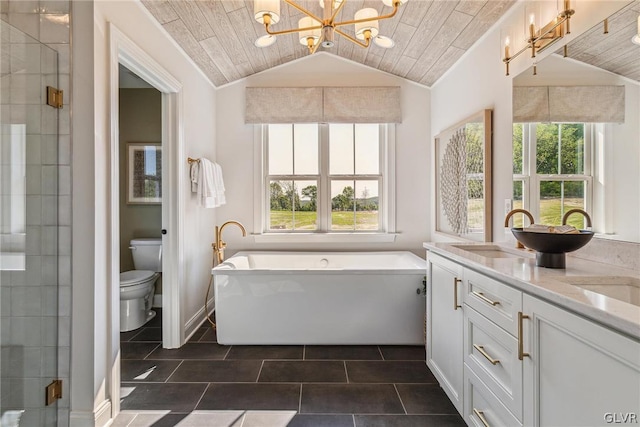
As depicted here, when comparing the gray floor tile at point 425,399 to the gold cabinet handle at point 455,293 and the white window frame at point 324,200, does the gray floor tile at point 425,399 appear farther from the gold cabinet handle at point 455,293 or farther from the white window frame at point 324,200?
the white window frame at point 324,200

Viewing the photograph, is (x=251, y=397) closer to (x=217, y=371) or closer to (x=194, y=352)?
(x=217, y=371)

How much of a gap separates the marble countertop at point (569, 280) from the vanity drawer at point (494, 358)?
0.23 meters

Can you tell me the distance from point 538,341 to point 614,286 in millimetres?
383

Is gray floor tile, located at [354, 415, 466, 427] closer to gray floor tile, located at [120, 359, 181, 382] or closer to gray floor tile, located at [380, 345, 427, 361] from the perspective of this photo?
gray floor tile, located at [380, 345, 427, 361]

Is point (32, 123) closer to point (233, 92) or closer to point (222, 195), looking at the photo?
point (222, 195)

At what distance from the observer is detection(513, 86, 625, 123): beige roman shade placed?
1.28 metres

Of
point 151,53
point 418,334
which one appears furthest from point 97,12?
point 418,334

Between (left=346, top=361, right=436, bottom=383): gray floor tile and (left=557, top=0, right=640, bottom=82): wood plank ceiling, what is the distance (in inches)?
75.6

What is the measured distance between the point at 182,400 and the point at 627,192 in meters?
2.45

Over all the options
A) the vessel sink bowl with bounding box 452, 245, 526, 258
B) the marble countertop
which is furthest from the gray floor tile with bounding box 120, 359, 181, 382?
the vessel sink bowl with bounding box 452, 245, 526, 258

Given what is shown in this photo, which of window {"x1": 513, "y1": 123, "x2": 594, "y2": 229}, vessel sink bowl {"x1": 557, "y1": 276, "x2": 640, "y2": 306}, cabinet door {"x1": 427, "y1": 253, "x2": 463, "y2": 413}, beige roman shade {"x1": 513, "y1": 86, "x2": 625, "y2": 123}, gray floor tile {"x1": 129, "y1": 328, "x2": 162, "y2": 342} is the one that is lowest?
gray floor tile {"x1": 129, "y1": 328, "x2": 162, "y2": 342}

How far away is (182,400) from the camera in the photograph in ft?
5.90

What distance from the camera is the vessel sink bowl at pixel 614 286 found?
1080 millimetres

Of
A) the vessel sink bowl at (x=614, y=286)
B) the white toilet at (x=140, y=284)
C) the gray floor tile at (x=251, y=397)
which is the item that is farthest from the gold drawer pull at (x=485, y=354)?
the white toilet at (x=140, y=284)
